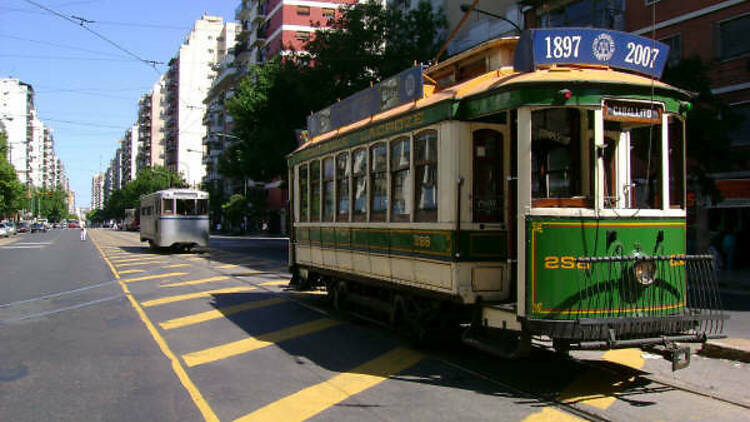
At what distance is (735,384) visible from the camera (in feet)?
22.3

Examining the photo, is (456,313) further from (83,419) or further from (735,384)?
(83,419)

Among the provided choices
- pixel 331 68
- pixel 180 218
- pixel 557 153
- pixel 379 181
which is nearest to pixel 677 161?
pixel 557 153

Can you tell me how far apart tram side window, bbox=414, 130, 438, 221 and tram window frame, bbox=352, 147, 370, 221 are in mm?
1599

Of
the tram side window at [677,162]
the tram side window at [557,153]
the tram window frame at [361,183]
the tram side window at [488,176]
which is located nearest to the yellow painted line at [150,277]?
the tram window frame at [361,183]

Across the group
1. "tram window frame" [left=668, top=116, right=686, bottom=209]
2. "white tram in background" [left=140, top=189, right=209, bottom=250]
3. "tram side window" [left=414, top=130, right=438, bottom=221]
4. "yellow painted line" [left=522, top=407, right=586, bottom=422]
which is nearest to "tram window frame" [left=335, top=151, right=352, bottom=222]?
"tram side window" [left=414, top=130, right=438, bottom=221]

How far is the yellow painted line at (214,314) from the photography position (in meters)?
10.6

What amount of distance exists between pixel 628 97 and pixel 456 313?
10.9 ft

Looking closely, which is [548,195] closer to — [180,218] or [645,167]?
[645,167]

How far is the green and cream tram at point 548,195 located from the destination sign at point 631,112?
15 millimetres

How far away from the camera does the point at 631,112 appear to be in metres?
6.58

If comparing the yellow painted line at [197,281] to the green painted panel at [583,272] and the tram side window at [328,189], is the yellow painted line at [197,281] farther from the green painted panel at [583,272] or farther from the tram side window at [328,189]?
the green painted panel at [583,272]

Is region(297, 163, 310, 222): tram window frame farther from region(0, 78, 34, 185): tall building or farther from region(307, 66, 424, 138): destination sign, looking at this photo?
region(0, 78, 34, 185): tall building

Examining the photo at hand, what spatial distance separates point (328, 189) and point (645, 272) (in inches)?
251

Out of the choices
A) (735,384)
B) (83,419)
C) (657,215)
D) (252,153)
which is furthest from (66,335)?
(252,153)
